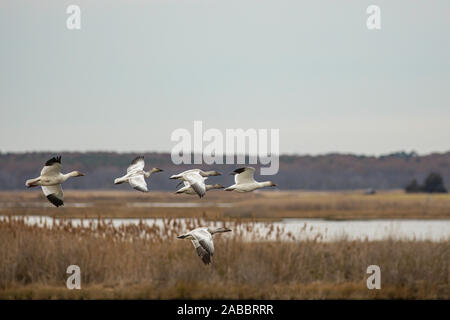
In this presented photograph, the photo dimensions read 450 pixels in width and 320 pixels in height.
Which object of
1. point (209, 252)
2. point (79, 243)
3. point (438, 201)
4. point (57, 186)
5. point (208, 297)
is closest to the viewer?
point (57, 186)

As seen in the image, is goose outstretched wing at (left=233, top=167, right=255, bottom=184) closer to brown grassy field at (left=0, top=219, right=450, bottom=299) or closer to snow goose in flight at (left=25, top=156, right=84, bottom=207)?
snow goose in flight at (left=25, top=156, right=84, bottom=207)

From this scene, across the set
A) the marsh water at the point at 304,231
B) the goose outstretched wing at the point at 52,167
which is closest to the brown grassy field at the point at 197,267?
the marsh water at the point at 304,231

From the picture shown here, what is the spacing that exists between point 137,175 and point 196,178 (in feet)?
1.31

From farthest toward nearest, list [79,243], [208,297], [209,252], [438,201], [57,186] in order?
1. [438,201]
2. [79,243]
3. [208,297]
4. [209,252]
5. [57,186]

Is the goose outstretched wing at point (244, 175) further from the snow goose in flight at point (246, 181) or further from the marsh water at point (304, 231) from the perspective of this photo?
the marsh water at point (304, 231)

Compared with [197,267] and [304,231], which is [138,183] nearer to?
[197,267]

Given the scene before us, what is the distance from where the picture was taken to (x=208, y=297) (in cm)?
2139

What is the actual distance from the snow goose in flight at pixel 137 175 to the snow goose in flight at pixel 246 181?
477 mm

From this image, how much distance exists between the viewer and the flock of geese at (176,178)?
356 centimetres
